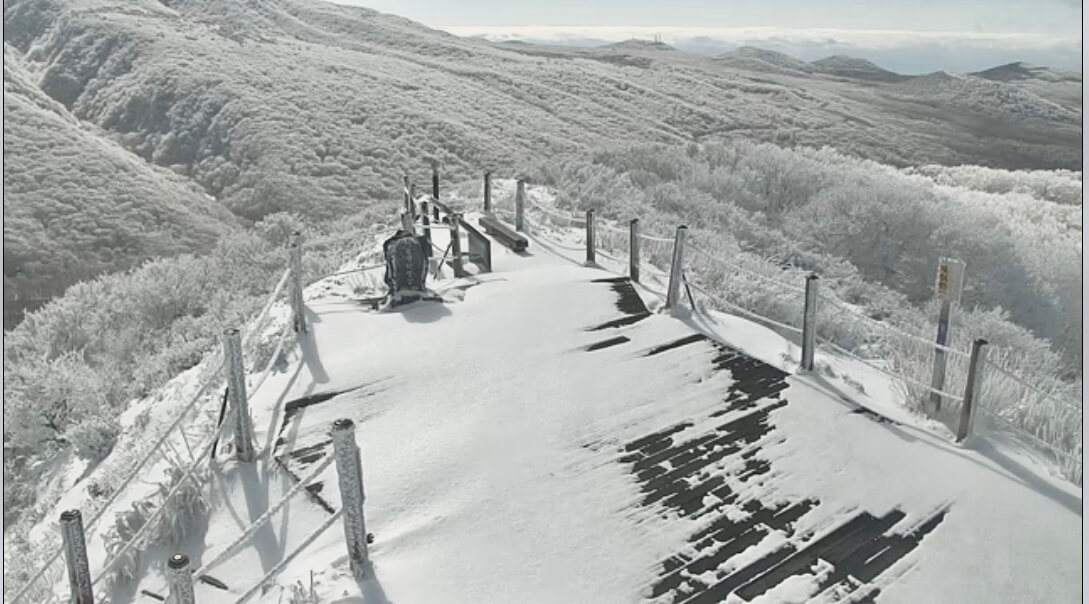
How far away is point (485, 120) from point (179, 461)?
29945 millimetres

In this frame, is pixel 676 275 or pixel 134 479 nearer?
pixel 134 479

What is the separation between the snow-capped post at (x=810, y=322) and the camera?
6.88m

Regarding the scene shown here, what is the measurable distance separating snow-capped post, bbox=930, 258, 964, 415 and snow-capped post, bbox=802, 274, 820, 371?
3.12 ft

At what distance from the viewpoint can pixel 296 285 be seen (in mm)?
7859

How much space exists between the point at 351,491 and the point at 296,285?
4.00 meters

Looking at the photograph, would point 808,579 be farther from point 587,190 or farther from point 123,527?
point 587,190

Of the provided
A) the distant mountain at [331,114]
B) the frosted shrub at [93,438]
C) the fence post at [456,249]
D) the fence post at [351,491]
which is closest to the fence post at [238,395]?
the fence post at [351,491]

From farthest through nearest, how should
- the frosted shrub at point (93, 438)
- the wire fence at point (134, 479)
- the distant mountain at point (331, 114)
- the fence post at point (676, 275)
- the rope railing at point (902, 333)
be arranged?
1. the distant mountain at point (331, 114)
2. the fence post at point (676, 275)
3. the frosted shrub at point (93, 438)
4. the rope railing at point (902, 333)
5. the wire fence at point (134, 479)

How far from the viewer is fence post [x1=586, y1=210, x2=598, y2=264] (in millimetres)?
10547

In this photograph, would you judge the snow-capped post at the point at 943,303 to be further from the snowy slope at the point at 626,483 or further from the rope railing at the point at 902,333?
the snowy slope at the point at 626,483

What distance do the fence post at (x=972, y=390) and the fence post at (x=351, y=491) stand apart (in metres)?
4.11

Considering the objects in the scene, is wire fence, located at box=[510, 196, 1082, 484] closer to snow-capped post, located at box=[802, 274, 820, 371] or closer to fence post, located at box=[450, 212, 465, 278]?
snow-capped post, located at box=[802, 274, 820, 371]

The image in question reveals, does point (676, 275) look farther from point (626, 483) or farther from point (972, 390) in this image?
point (626, 483)

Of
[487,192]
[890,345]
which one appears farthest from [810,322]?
[487,192]
